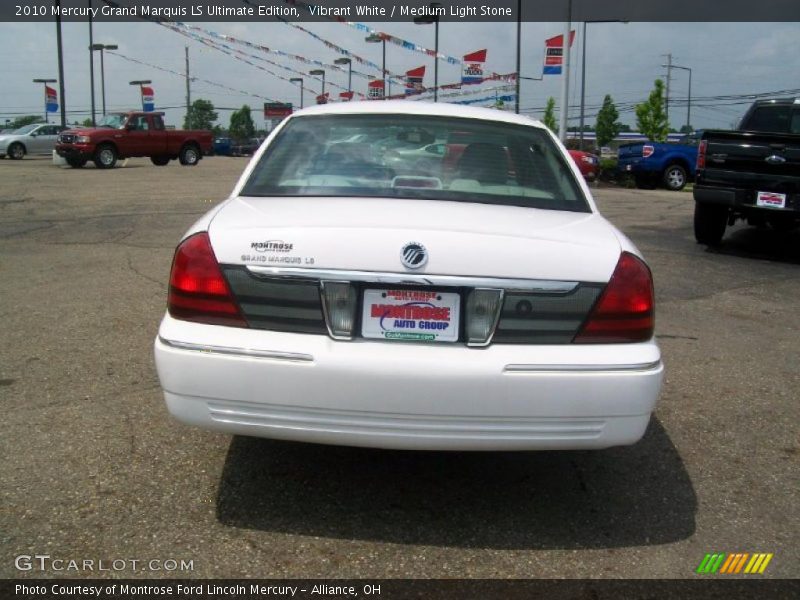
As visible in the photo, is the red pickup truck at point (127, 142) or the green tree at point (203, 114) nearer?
the red pickup truck at point (127, 142)

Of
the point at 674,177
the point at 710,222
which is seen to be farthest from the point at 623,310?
the point at 674,177

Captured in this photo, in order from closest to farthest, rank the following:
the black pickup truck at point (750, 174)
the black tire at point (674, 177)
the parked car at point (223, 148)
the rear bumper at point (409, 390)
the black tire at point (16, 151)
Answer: the rear bumper at point (409, 390), the black pickup truck at point (750, 174), the black tire at point (674, 177), the black tire at point (16, 151), the parked car at point (223, 148)

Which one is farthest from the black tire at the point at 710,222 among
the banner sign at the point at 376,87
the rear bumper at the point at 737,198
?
the banner sign at the point at 376,87

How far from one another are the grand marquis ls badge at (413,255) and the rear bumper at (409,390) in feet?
0.90

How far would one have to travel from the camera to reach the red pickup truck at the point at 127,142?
2447 cm

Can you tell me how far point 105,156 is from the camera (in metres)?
25.0

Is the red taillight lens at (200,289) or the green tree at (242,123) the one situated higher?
the green tree at (242,123)

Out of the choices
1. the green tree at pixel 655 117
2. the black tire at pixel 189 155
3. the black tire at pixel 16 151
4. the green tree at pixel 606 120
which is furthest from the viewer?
the green tree at pixel 606 120

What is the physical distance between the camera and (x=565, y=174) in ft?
12.7

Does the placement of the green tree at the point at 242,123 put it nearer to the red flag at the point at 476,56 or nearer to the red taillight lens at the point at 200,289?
the red flag at the point at 476,56

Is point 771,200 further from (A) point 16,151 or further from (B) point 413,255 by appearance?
(A) point 16,151

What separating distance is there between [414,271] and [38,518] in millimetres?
1654

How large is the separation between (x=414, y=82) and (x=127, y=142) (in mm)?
10424
